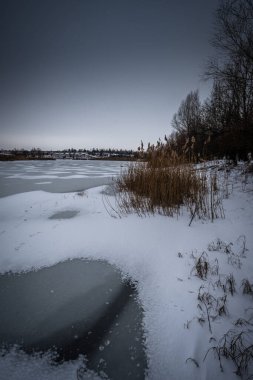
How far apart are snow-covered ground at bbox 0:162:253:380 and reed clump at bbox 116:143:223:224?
0.19 meters

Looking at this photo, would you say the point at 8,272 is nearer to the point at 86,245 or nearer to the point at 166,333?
the point at 86,245

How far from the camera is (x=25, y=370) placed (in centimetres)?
94

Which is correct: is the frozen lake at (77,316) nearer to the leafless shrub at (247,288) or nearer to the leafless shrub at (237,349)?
the leafless shrub at (237,349)

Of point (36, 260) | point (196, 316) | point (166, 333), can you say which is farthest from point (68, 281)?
point (196, 316)

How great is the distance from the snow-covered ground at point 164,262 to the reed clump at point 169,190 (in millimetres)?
195

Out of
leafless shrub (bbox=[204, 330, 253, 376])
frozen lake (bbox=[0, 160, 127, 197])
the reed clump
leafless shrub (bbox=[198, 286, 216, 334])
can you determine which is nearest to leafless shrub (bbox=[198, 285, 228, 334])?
leafless shrub (bbox=[198, 286, 216, 334])

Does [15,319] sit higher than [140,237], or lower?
lower

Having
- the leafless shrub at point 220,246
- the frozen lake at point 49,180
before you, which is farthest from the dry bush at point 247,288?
the frozen lake at point 49,180

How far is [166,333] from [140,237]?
1.18 m

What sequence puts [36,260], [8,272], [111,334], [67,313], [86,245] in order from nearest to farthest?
[111,334] < [67,313] < [8,272] < [36,260] < [86,245]

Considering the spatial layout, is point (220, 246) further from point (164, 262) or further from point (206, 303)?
point (206, 303)

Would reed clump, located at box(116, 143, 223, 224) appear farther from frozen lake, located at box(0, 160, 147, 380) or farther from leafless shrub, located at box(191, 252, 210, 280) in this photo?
frozen lake, located at box(0, 160, 147, 380)

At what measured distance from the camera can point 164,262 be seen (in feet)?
5.98

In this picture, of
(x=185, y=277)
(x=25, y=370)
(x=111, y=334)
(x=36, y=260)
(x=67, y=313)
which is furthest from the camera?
(x=36, y=260)
